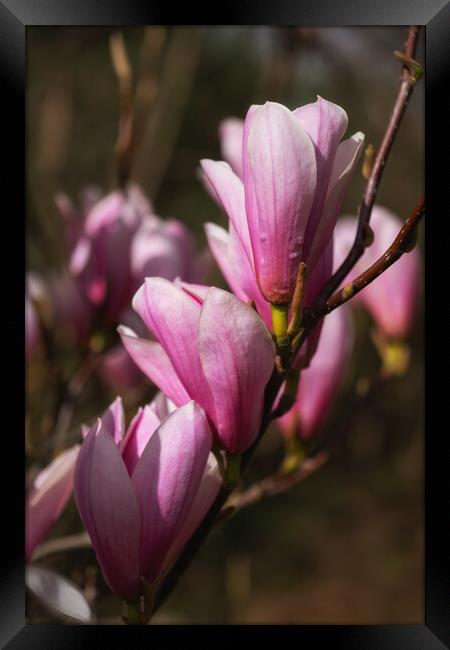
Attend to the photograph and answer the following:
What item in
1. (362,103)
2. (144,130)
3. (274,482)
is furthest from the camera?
(362,103)

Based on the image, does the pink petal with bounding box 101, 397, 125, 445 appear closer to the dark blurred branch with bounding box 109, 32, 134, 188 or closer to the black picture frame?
the black picture frame

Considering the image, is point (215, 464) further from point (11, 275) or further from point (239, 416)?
point (11, 275)

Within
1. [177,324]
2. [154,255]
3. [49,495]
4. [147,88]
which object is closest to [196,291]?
[177,324]

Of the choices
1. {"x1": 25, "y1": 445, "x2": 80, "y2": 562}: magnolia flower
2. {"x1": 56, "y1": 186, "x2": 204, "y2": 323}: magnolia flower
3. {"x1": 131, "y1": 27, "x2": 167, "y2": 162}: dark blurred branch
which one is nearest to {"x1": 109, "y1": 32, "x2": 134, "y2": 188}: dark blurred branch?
{"x1": 56, "y1": 186, "x2": 204, "y2": 323}: magnolia flower

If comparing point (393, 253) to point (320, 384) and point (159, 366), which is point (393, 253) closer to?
point (159, 366)

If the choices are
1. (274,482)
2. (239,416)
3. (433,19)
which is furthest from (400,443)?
(239,416)
